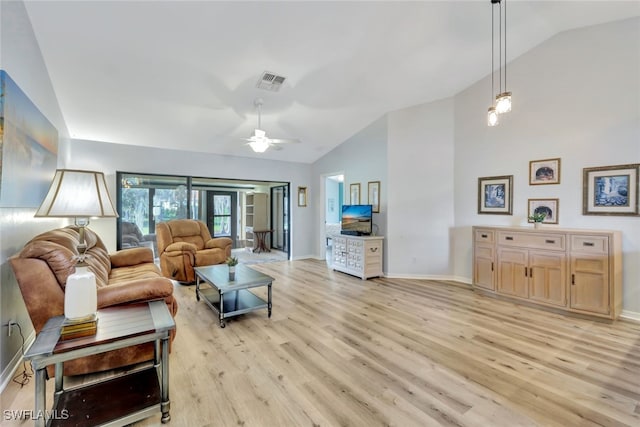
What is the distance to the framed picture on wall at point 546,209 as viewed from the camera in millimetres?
3793

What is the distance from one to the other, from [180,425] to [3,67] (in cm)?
272

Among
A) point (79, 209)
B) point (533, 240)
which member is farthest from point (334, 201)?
point (79, 209)

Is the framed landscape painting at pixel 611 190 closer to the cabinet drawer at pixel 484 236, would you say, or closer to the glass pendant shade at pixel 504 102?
the cabinet drawer at pixel 484 236

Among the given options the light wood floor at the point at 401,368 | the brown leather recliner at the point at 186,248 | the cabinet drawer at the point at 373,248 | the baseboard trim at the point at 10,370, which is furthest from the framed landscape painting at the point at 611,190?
the baseboard trim at the point at 10,370

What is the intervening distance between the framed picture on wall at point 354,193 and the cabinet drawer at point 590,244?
3.47 meters

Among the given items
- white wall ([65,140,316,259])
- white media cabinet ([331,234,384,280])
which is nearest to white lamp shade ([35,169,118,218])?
white wall ([65,140,316,259])

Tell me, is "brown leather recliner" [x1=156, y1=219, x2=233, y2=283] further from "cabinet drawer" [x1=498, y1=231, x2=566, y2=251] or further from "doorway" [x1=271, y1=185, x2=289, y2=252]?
"cabinet drawer" [x1=498, y1=231, x2=566, y2=251]

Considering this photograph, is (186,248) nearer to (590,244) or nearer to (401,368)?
(401,368)

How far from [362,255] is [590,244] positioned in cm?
305

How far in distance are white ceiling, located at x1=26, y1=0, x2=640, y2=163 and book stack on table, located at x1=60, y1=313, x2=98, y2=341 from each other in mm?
2680

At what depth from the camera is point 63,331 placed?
1.57m

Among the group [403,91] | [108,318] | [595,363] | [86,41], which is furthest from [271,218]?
[595,363]

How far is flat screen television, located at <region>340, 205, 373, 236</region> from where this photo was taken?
5348mm

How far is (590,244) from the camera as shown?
3203 millimetres
